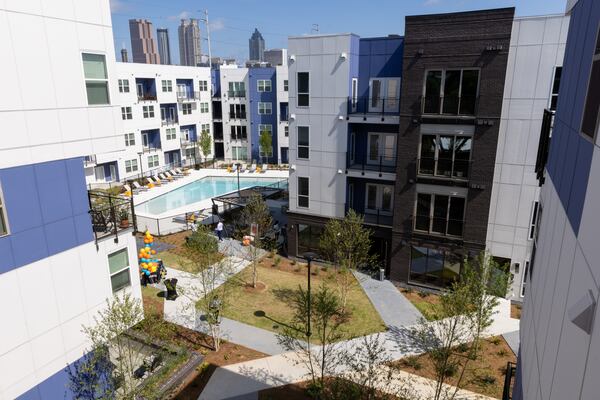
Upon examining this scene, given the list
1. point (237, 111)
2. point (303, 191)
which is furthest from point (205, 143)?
point (303, 191)

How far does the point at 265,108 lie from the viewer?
189 feet

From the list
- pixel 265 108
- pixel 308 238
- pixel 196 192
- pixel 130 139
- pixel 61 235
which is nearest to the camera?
pixel 61 235

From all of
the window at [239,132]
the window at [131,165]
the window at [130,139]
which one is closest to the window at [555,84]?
the window at [130,139]

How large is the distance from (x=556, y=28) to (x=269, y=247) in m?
22.4

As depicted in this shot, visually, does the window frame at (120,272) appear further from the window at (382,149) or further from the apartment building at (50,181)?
the window at (382,149)

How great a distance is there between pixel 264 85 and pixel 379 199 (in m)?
35.5

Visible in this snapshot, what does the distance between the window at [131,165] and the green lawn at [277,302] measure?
A: 30823 millimetres

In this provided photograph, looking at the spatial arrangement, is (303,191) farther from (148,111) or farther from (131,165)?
(148,111)

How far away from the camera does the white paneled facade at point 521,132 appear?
19375 mm

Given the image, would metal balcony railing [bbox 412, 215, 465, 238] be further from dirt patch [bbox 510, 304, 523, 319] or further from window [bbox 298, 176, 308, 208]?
window [bbox 298, 176, 308, 208]

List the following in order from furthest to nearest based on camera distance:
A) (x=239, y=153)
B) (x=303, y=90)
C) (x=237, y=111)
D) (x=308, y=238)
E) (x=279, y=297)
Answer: (x=239, y=153) → (x=237, y=111) → (x=308, y=238) → (x=303, y=90) → (x=279, y=297)

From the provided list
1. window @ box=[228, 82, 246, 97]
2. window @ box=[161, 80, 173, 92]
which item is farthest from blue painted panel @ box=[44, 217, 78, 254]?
window @ box=[228, 82, 246, 97]

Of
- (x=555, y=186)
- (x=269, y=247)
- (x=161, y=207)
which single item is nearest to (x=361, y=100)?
(x=269, y=247)

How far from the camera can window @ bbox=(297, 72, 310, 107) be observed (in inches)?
1014
